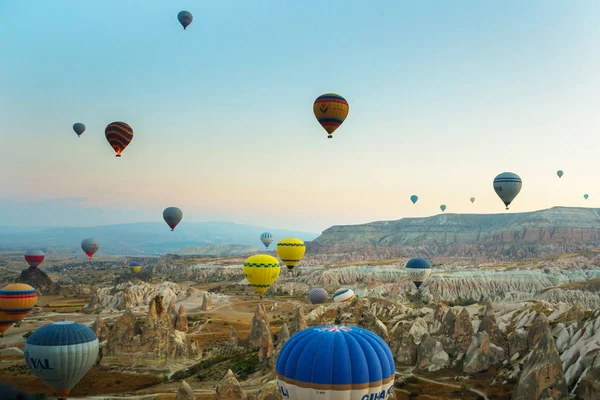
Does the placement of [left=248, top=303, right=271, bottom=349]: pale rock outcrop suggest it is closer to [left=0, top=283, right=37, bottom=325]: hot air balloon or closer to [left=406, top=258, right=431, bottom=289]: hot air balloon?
[left=0, top=283, right=37, bottom=325]: hot air balloon

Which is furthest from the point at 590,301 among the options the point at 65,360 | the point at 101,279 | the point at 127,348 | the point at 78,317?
the point at 101,279

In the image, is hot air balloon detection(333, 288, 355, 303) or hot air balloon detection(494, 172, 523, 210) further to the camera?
hot air balloon detection(333, 288, 355, 303)

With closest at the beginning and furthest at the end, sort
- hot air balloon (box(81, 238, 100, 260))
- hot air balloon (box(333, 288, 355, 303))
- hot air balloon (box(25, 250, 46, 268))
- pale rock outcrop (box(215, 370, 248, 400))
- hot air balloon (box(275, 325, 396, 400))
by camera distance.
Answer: hot air balloon (box(275, 325, 396, 400)) → pale rock outcrop (box(215, 370, 248, 400)) → hot air balloon (box(333, 288, 355, 303)) → hot air balloon (box(81, 238, 100, 260)) → hot air balloon (box(25, 250, 46, 268))

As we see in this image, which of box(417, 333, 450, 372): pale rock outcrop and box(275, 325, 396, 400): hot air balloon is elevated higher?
box(275, 325, 396, 400): hot air balloon

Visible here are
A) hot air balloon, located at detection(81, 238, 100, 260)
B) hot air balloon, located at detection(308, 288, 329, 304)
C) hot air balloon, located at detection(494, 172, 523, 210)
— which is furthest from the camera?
hot air balloon, located at detection(81, 238, 100, 260)

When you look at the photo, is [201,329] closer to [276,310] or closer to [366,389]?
[276,310]

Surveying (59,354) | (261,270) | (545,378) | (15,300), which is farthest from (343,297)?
(545,378)

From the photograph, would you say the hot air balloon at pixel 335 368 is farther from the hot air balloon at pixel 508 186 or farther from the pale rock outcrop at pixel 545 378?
the hot air balloon at pixel 508 186

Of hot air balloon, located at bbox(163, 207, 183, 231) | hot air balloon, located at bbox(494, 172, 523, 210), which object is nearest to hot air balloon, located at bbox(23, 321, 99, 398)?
hot air balloon, located at bbox(163, 207, 183, 231)
